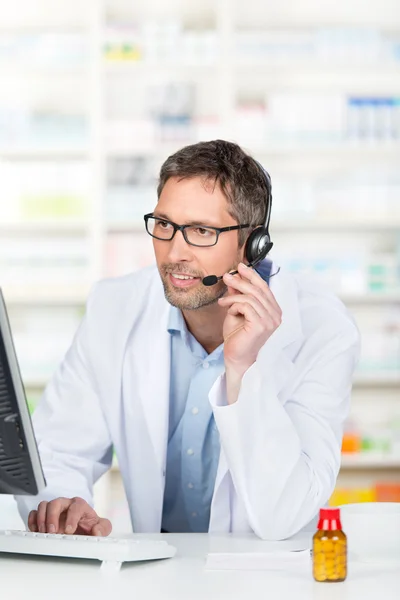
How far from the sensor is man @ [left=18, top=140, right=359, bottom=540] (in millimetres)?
1681

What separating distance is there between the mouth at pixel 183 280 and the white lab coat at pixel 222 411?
205 mm

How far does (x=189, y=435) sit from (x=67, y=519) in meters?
0.43

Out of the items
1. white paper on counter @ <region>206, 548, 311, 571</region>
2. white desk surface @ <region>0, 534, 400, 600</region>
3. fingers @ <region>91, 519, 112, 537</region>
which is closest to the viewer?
white desk surface @ <region>0, 534, 400, 600</region>

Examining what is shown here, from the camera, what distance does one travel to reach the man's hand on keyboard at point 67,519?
1.63m

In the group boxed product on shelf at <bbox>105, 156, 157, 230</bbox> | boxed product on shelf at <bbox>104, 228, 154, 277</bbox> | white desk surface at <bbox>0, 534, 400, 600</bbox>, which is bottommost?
white desk surface at <bbox>0, 534, 400, 600</bbox>

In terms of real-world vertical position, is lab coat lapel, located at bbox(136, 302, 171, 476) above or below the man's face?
below

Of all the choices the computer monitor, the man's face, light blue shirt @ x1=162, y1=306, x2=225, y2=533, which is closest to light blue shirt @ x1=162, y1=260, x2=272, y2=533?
light blue shirt @ x1=162, y1=306, x2=225, y2=533

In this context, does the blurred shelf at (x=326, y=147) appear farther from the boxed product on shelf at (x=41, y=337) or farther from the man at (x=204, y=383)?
the man at (x=204, y=383)

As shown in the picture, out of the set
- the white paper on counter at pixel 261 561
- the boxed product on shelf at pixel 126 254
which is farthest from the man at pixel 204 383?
Result: the boxed product on shelf at pixel 126 254

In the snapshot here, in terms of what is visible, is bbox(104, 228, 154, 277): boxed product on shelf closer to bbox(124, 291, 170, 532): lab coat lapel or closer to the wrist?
bbox(124, 291, 170, 532): lab coat lapel

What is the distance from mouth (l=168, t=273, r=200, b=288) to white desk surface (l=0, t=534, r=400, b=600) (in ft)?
1.99

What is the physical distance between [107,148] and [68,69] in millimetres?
409

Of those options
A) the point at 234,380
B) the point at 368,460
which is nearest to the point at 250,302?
the point at 234,380

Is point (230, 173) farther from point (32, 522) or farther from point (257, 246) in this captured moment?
point (32, 522)
